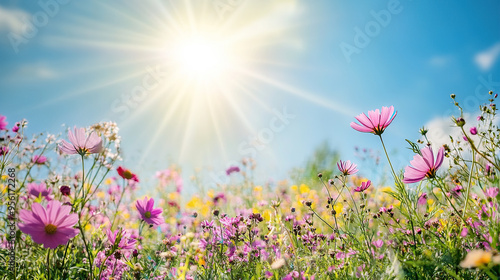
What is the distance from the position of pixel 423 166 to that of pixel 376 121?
0.27m

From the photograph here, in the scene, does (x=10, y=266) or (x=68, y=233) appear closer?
(x=68, y=233)

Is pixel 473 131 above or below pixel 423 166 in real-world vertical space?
above

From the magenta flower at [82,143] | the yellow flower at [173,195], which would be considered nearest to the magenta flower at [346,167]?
the magenta flower at [82,143]

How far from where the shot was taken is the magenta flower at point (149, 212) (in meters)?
1.43

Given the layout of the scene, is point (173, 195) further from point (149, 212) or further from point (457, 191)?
point (457, 191)

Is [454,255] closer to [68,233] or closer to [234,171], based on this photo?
[68,233]

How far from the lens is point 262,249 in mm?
1462

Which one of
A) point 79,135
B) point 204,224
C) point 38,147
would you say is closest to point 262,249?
point 204,224

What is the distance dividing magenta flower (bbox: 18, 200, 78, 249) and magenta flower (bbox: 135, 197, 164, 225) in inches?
17.1

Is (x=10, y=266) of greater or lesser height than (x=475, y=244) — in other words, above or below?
above

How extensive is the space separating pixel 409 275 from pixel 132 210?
3.80 meters

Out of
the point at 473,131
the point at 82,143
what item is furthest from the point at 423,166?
the point at 82,143

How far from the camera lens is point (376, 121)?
1264 mm

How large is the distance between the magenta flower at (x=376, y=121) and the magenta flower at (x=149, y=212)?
1046mm
